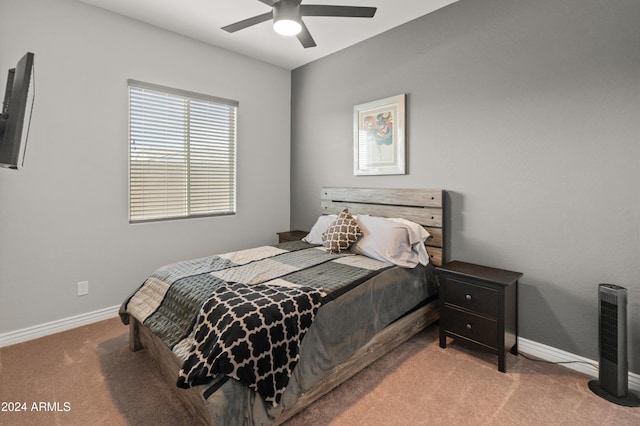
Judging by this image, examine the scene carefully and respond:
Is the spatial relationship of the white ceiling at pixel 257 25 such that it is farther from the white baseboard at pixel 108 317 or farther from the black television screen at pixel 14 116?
the white baseboard at pixel 108 317

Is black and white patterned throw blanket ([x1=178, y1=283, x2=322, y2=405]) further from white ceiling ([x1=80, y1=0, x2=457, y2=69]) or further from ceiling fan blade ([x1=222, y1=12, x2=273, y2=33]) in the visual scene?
white ceiling ([x1=80, y1=0, x2=457, y2=69])

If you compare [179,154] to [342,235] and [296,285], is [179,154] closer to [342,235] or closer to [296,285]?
[342,235]

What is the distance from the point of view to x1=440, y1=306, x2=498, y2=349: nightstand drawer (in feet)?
7.48

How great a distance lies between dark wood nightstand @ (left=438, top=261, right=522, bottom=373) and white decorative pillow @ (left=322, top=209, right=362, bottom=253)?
0.81 m

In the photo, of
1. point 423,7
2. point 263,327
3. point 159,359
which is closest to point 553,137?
point 423,7

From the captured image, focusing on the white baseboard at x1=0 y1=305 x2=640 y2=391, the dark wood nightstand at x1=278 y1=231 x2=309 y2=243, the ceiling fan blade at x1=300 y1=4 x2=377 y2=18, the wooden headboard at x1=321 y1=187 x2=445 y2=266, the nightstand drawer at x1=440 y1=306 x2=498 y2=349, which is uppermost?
the ceiling fan blade at x1=300 y1=4 x2=377 y2=18

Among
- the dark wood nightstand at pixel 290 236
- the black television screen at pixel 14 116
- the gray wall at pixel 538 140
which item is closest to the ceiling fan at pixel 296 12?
the gray wall at pixel 538 140

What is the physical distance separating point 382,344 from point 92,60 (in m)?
3.41

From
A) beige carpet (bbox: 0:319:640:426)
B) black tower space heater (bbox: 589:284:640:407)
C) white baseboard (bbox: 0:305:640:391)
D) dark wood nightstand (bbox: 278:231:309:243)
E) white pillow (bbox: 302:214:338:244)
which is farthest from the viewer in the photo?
dark wood nightstand (bbox: 278:231:309:243)

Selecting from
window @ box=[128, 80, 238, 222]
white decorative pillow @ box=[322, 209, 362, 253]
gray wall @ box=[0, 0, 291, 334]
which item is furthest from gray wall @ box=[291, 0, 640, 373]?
gray wall @ box=[0, 0, 291, 334]

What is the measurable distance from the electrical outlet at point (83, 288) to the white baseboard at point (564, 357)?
3733 millimetres

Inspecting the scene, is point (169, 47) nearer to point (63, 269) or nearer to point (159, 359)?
point (63, 269)

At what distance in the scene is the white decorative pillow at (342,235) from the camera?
2967 millimetres

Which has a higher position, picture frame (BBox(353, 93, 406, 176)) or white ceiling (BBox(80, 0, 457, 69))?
white ceiling (BBox(80, 0, 457, 69))
